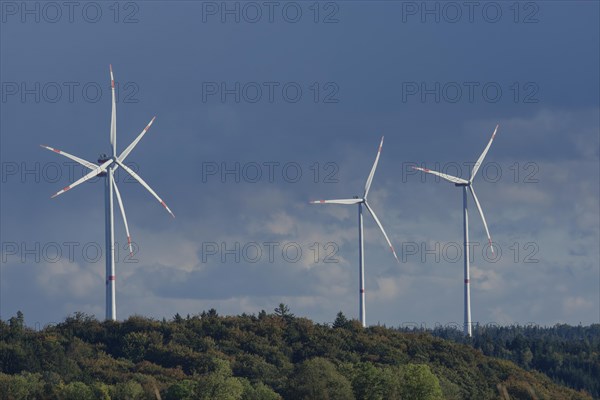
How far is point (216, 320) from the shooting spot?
7633 inches

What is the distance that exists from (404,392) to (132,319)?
64.8 m

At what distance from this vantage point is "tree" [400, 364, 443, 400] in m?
129

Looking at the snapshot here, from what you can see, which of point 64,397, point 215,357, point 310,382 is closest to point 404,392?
point 310,382

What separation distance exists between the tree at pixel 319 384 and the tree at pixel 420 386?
528 centimetres

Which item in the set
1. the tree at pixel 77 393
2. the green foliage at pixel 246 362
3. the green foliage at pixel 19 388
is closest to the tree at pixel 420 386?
the green foliage at pixel 246 362

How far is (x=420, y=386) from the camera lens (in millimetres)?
131000

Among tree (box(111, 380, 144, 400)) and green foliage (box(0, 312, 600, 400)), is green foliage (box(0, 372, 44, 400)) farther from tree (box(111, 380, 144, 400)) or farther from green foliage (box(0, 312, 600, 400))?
tree (box(111, 380, 144, 400))

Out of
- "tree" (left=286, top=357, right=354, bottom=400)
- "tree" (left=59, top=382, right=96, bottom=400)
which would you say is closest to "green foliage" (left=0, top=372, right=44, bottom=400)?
"tree" (left=59, top=382, right=96, bottom=400)

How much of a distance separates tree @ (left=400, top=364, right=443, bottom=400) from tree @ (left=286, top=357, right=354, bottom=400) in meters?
5.28

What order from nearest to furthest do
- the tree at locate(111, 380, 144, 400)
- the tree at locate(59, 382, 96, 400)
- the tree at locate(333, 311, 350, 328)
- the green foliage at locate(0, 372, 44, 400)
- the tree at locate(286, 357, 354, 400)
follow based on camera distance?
the tree at locate(111, 380, 144, 400), the tree at locate(286, 357, 354, 400), the tree at locate(59, 382, 96, 400), the green foliage at locate(0, 372, 44, 400), the tree at locate(333, 311, 350, 328)

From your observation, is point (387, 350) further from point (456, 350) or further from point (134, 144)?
point (134, 144)

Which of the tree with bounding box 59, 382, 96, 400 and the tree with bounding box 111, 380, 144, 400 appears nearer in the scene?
the tree with bounding box 111, 380, 144, 400

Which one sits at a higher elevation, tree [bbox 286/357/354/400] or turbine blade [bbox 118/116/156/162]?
turbine blade [bbox 118/116/156/162]

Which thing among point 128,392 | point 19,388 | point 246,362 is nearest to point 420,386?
point 128,392
